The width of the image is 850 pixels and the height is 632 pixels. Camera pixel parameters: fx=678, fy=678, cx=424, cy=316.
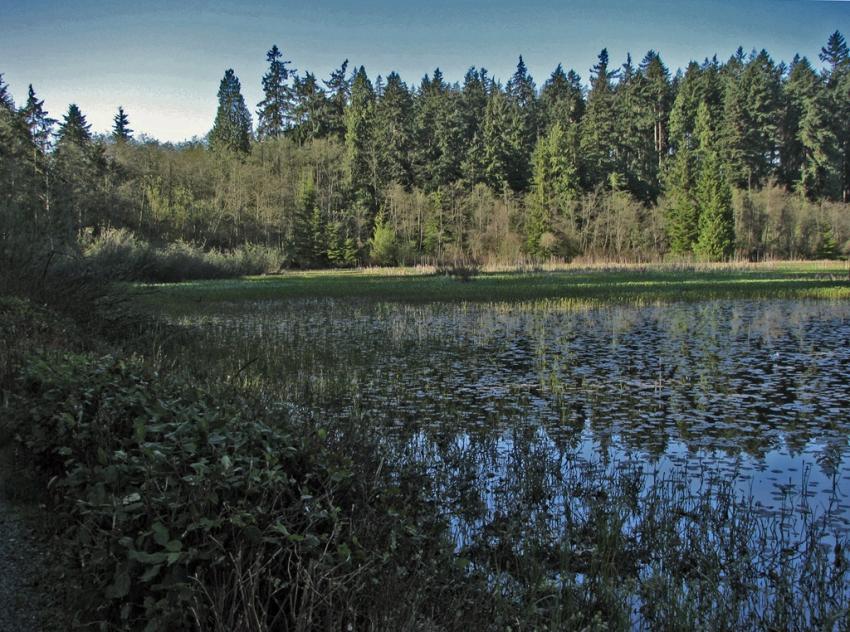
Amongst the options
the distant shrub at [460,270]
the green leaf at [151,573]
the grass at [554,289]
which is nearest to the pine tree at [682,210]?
the grass at [554,289]

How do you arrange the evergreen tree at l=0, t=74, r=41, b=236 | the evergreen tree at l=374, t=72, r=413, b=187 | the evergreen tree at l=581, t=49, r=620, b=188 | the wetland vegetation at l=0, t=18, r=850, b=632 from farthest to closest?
the evergreen tree at l=374, t=72, r=413, b=187 → the evergreen tree at l=581, t=49, r=620, b=188 → the evergreen tree at l=0, t=74, r=41, b=236 → the wetland vegetation at l=0, t=18, r=850, b=632

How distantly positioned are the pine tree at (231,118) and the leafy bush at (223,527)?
81788 mm

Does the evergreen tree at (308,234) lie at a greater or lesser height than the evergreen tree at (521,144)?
lesser

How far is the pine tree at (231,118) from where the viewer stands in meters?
83.3

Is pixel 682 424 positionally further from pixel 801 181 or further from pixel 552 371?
pixel 801 181

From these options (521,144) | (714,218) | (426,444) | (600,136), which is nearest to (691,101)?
(600,136)

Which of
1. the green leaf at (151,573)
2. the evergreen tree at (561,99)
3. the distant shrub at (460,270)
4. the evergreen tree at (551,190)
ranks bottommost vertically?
the green leaf at (151,573)

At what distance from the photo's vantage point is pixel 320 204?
70.9 metres

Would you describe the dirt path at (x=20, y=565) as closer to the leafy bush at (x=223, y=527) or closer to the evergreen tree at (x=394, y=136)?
the leafy bush at (x=223, y=527)

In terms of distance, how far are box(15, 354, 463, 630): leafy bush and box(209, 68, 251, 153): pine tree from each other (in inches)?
3220

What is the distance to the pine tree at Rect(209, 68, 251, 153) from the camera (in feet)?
273

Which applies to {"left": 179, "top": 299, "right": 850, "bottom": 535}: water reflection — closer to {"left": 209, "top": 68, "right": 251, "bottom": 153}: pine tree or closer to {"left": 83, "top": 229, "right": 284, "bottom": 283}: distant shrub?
{"left": 83, "top": 229, "right": 284, "bottom": 283}: distant shrub

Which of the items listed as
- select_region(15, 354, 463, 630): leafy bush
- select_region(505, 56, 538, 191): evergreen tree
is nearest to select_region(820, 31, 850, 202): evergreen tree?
select_region(505, 56, 538, 191): evergreen tree

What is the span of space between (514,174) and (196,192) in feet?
110
